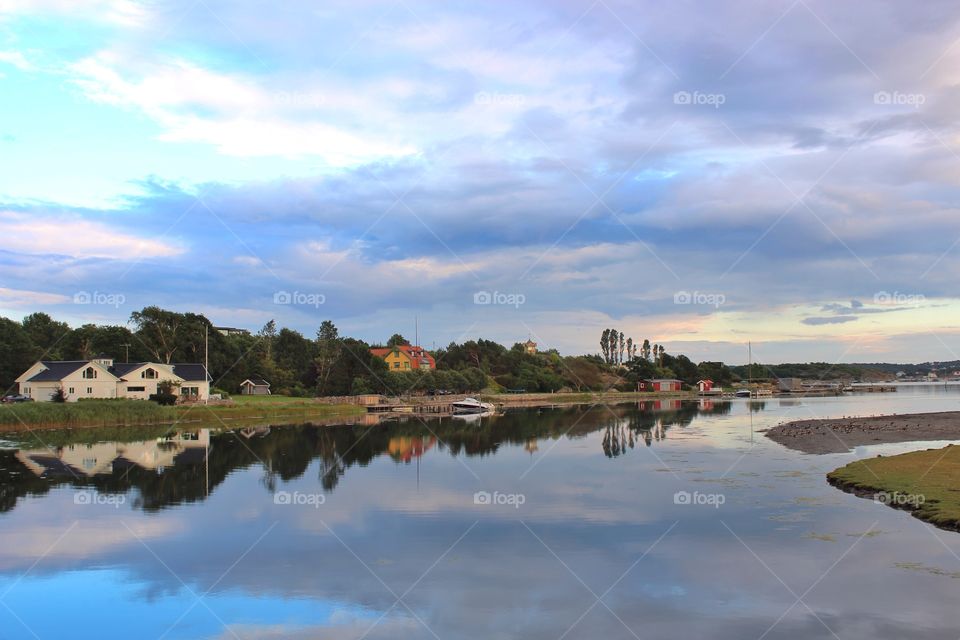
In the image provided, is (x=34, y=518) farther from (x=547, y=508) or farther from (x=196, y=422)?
(x=196, y=422)

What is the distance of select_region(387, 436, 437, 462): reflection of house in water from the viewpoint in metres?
43.0

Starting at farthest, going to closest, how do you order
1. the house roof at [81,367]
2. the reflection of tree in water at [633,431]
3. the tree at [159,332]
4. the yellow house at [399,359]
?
the yellow house at [399,359], the tree at [159,332], the house roof at [81,367], the reflection of tree in water at [633,431]

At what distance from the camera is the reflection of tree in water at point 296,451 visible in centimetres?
2997

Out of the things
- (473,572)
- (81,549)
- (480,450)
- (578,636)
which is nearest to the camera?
(578,636)

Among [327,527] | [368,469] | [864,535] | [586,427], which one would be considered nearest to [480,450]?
[368,469]

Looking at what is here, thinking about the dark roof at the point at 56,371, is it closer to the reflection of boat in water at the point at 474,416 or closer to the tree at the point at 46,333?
the tree at the point at 46,333

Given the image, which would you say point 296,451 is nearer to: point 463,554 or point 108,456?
point 108,456

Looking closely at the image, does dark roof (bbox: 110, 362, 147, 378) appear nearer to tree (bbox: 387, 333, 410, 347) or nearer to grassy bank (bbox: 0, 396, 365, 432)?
grassy bank (bbox: 0, 396, 365, 432)

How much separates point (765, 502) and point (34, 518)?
23672 mm

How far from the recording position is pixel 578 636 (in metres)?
13.0

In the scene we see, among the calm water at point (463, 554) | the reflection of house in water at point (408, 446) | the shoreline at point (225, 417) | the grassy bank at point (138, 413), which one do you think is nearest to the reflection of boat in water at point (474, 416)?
the shoreline at point (225, 417)

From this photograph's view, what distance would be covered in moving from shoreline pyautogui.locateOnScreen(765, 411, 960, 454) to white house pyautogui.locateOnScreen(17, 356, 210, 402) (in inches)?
2155

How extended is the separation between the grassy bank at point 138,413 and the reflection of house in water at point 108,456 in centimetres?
1067

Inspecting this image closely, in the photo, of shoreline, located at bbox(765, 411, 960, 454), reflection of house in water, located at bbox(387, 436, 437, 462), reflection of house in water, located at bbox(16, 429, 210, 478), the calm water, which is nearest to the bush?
reflection of house in water, located at bbox(16, 429, 210, 478)
